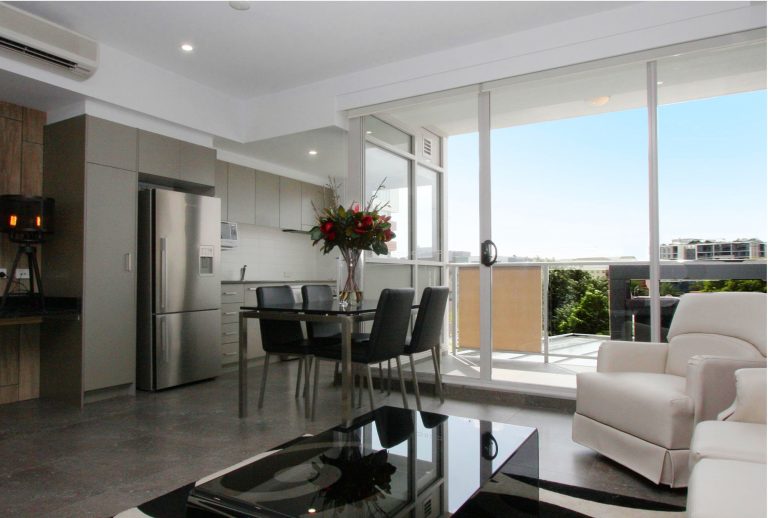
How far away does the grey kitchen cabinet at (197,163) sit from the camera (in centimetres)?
469

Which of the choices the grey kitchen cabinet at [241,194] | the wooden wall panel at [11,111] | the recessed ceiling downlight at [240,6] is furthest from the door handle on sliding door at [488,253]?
the wooden wall panel at [11,111]

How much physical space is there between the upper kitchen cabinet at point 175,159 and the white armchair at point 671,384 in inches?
150

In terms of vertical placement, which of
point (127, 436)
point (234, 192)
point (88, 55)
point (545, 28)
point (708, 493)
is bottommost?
point (127, 436)

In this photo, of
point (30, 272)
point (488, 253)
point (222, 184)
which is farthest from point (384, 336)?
point (222, 184)

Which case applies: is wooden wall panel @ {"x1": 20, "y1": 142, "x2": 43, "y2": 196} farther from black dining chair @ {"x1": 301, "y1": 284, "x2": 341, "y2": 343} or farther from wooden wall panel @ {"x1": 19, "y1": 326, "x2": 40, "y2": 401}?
black dining chair @ {"x1": 301, "y1": 284, "x2": 341, "y2": 343}

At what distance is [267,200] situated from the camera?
6.06 meters

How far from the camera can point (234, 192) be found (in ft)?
18.4

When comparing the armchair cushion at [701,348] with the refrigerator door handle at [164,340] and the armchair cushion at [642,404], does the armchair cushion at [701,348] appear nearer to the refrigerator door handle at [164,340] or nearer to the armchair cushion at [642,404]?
the armchair cushion at [642,404]

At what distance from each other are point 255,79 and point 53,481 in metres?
3.59

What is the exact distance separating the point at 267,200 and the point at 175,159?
5.10 ft

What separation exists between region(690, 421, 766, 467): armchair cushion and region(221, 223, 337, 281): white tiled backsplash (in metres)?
5.08

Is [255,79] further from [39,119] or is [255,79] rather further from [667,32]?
[667,32]

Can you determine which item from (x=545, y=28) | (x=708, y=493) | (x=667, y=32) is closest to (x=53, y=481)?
(x=708, y=493)

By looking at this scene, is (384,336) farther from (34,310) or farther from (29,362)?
(29,362)
